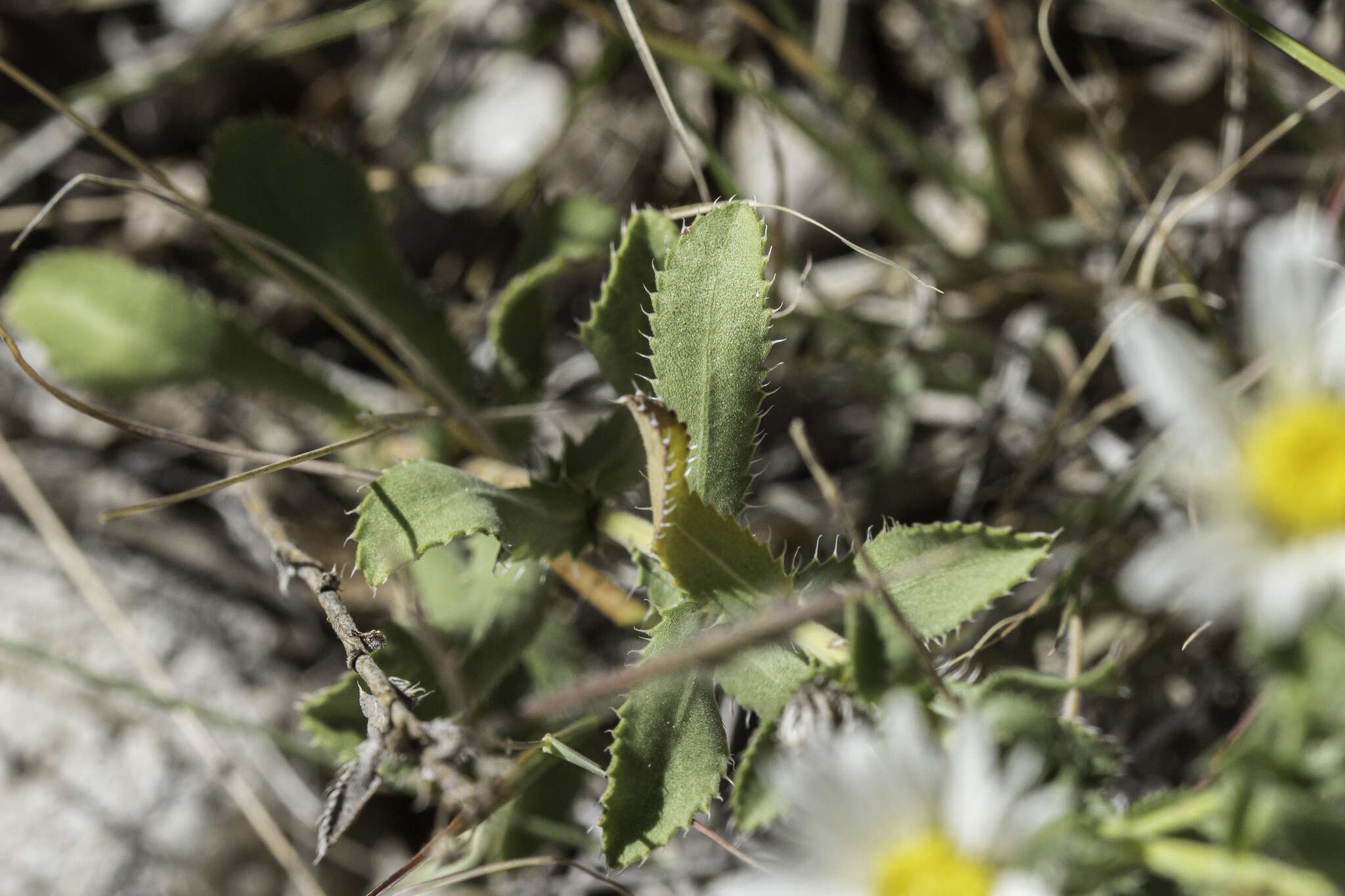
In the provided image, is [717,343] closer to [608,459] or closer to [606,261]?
[608,459]

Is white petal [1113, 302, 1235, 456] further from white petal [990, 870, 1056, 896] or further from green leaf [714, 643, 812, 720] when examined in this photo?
green leaf [714, 643, 812, 720]

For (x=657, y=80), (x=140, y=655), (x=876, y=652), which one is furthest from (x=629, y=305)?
(x=140, y=655)

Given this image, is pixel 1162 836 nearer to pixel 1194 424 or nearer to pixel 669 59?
pixel 1194 424

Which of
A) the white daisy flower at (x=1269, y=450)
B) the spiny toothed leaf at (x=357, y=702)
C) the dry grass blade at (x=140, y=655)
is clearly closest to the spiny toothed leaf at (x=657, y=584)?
the spiny toothed leaf at (x=357, y=702)

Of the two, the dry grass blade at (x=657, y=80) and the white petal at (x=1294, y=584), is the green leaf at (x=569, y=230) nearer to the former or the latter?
the dry grass blade at (x=657, y=80)

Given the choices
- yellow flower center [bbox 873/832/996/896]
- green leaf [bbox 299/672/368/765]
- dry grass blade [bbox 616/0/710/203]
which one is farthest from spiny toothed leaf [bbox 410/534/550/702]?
yellow flower center [bbox 873/832/996/896]

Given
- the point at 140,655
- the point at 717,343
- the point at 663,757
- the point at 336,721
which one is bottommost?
the point at 140,655
